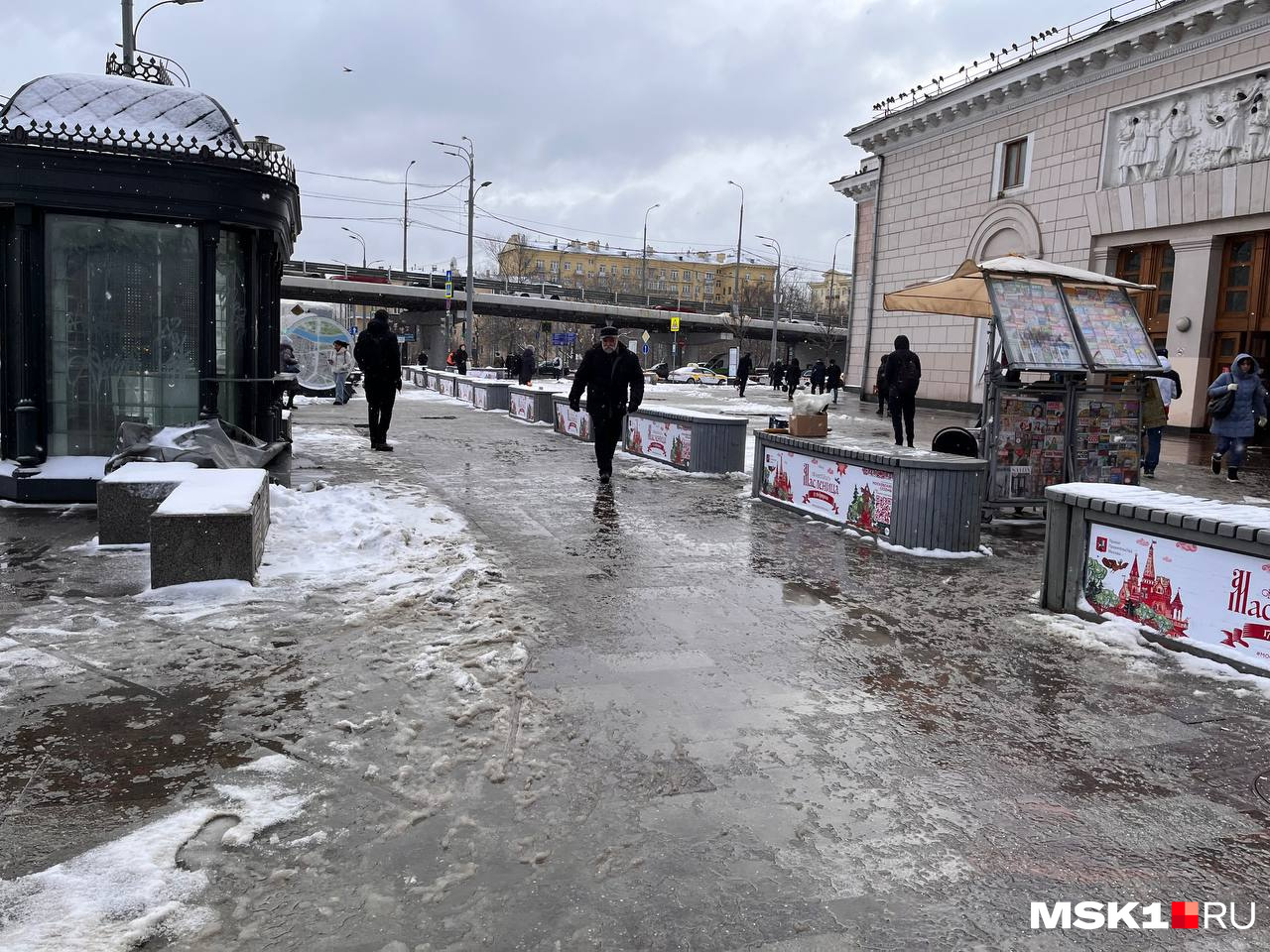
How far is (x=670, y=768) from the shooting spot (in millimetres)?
3719

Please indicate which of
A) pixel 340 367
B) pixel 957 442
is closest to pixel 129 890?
pixel 957 442

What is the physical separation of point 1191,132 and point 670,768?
2366 cm

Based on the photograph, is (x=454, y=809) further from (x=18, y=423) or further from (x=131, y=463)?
(x=18, y=423)

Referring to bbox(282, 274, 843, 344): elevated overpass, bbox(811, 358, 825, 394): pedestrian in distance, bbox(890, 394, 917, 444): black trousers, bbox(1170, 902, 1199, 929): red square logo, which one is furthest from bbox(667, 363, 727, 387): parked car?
bbox(1170, 902, 1199, 929): red square logo

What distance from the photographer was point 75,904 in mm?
2654

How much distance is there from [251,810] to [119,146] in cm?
727

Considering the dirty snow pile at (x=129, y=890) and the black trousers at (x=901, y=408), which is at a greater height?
the black trousers at (x=901, y=408)

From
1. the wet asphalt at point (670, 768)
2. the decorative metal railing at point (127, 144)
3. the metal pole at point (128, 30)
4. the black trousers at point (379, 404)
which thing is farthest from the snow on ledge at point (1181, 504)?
the metal pole at point (128, 30)

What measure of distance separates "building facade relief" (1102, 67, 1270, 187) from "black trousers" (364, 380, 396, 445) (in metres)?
19.0

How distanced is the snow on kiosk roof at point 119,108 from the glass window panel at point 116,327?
2.82 feet

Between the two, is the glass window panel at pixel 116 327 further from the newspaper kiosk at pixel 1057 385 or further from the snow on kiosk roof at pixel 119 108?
the newspaper kiosk at pixel 1057 385

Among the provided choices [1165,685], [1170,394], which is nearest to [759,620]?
[1165,685]

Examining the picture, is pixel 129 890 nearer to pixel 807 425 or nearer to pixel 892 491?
pixel 892 491

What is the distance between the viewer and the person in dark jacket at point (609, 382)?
35.8 ft
